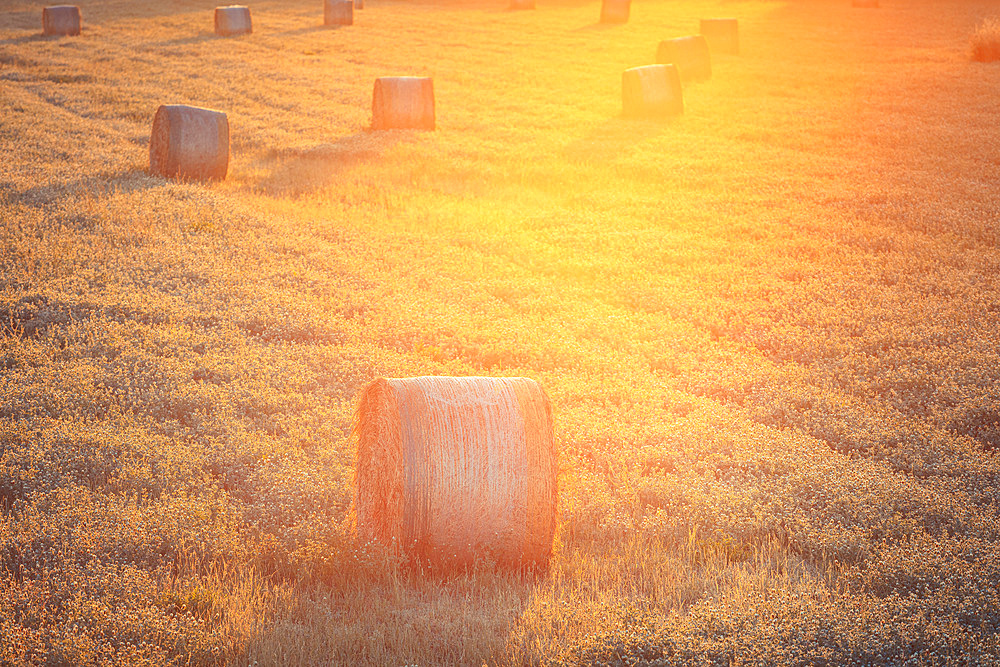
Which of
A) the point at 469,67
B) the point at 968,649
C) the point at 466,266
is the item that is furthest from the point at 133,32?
the point at 968,649

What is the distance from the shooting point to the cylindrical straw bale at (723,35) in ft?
101

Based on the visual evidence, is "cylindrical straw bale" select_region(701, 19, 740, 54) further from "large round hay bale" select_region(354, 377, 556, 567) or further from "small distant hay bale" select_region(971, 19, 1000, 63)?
"large round hay bale" select_region(354, 377, 556, 567)

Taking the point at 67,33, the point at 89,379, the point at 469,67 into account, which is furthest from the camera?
the point at 67,33

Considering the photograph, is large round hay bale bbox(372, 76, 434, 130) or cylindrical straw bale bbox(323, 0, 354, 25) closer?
large round hay bale bbox(372, 76, 434, 130)

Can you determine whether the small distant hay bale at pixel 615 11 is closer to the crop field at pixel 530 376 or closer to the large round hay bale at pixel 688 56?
the large round hay bale at pixel 688 56

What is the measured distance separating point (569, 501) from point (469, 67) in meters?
24.4

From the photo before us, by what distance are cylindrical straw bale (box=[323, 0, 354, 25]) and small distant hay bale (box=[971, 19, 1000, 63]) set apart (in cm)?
2380

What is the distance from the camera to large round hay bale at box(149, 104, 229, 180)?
44.3 feet

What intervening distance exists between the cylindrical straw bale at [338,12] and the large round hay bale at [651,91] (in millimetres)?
19525

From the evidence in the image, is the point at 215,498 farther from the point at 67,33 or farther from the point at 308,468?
the point at 67,33

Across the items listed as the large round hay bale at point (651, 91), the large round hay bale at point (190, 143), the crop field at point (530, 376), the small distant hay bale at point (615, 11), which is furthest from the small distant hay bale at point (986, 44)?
the large round hay bale at point (190, 143)

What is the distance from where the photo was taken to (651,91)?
20.4m

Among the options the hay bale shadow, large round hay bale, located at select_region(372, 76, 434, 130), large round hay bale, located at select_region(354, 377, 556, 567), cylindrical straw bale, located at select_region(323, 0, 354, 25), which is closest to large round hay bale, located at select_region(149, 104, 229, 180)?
the hay bale shadow

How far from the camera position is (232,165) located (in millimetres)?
15234
